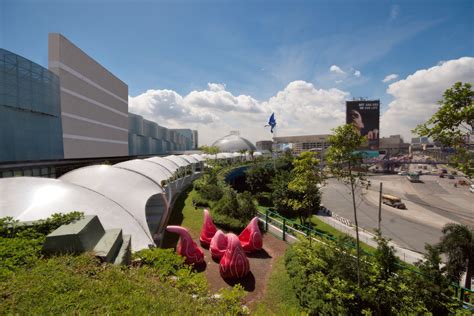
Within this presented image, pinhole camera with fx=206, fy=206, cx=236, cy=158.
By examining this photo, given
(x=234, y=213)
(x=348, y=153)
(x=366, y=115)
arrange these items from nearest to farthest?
(x=348, y=153) < (x=234, y=213) < (x=366, y=115)

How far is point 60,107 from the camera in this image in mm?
27078

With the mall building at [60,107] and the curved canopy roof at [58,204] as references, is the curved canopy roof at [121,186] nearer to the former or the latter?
the curved canopy roof at [58,204]

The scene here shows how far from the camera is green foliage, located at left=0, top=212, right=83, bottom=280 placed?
4428 mm

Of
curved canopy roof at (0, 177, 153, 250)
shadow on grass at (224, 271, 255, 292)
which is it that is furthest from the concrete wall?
shadow on grass at (224, 271, 255, 292)

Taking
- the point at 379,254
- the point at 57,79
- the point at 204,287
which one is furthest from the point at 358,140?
the point at 57,79

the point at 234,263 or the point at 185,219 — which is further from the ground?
the point at 234,263

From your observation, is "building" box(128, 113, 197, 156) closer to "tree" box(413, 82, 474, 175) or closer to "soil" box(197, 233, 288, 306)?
"soil" box(197, 233, 288, 306)

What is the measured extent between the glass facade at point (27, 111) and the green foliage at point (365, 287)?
27.6 metres

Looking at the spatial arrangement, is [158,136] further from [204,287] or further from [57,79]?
[204,287]

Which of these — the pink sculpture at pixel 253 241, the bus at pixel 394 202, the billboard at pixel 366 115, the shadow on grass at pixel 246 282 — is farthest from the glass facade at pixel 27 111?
the billboard at pixel 366 115

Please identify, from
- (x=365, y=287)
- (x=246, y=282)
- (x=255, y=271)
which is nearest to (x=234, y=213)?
(x=255, y=271)

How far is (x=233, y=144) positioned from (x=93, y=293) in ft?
315

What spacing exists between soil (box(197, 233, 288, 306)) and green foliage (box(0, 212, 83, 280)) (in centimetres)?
554

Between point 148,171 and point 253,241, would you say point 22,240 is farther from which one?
point 148,171
